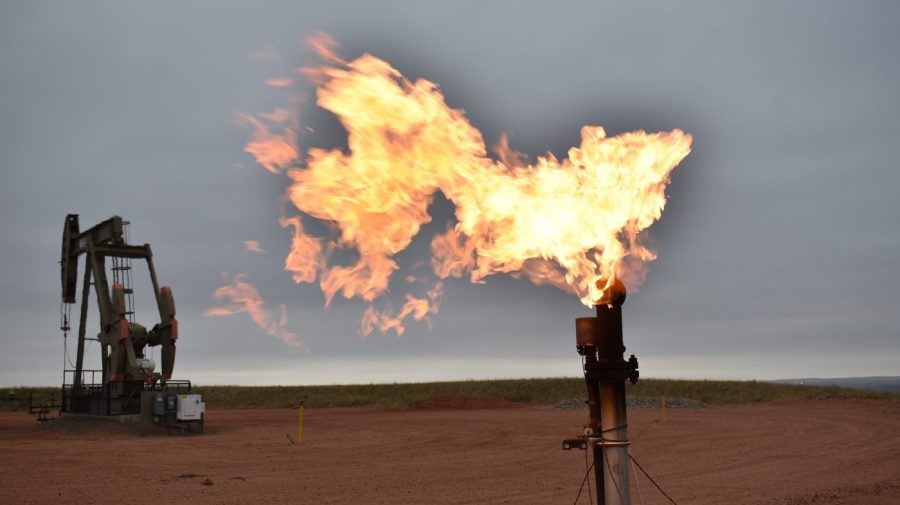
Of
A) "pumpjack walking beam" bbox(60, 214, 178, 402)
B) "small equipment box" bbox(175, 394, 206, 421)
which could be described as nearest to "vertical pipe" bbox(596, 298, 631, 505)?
"small equipment box" bbox(175, 394, 206, 421)

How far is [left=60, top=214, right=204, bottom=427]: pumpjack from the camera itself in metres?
36.9

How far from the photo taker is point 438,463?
80.0 feet

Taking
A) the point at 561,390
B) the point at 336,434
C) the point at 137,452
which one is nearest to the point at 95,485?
the point at 137,452

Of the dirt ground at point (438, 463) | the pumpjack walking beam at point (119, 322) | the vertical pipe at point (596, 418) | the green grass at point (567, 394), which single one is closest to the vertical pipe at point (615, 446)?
the vertical pipe at point (596, 418)

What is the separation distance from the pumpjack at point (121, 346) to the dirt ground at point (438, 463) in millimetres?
1513

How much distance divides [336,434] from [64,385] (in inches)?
569

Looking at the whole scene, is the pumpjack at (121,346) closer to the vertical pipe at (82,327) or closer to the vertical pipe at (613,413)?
the vertical pipe at (82,327)

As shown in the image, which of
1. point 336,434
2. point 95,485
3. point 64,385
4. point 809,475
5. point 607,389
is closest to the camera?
point 607,389

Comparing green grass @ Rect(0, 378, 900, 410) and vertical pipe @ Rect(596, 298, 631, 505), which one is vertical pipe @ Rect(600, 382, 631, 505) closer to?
vertical pipe @ Rect(596, 298, 631, 505)

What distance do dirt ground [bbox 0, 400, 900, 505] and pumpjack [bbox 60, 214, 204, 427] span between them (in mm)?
1513

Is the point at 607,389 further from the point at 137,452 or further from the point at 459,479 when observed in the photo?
the point at 137,452

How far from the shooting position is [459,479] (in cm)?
2077

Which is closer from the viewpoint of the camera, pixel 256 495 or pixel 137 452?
pixel 256 495

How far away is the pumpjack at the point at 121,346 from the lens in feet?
121
